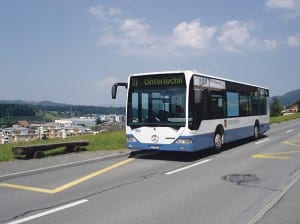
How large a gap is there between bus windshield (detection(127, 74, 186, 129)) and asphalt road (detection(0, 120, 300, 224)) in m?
1.36

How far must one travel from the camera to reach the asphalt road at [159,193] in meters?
6.45

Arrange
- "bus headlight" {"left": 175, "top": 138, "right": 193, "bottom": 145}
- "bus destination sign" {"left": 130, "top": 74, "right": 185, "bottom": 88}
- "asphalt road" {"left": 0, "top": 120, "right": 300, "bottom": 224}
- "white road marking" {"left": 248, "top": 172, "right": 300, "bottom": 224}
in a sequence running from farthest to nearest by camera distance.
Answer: "bus destination sign" {"left": 130, "top": 74, "right": 185, "bottom": 88} → "bus headlight" {"left": 175, "top": 138, "right": 193, "bottom": 145} → "asphalt road" {"left": 0, "top": 120, "right": 300, "bottom": 224} → "white road marking" {"left": 248, "top": 172, "right": 300, "bottom": 224}

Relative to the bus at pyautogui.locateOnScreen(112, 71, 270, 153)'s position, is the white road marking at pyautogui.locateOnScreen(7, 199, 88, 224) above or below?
below

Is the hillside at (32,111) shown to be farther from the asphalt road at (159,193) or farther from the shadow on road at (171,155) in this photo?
the asphalt road at (159,193)

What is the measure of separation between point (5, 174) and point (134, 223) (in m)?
5.82

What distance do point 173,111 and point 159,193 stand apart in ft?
17.3

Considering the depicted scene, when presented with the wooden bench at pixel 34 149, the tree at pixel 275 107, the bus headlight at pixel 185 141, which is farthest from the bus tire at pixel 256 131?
the tree at pixel 275 107

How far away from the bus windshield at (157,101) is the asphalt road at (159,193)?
1.36 meters

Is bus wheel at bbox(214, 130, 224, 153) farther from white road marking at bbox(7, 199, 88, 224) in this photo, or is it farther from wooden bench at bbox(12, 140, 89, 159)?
white road marking at bbox(7, 199, 88, 224)

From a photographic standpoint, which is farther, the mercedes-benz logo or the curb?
the mercedes-benz logo

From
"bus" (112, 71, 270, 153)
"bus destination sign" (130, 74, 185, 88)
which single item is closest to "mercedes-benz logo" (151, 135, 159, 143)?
"bus" (112, 71, 270, 153)

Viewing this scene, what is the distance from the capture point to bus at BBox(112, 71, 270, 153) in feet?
42.8

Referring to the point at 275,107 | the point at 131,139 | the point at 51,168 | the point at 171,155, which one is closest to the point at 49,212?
the point at 51,168

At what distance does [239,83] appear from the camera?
18312mm
